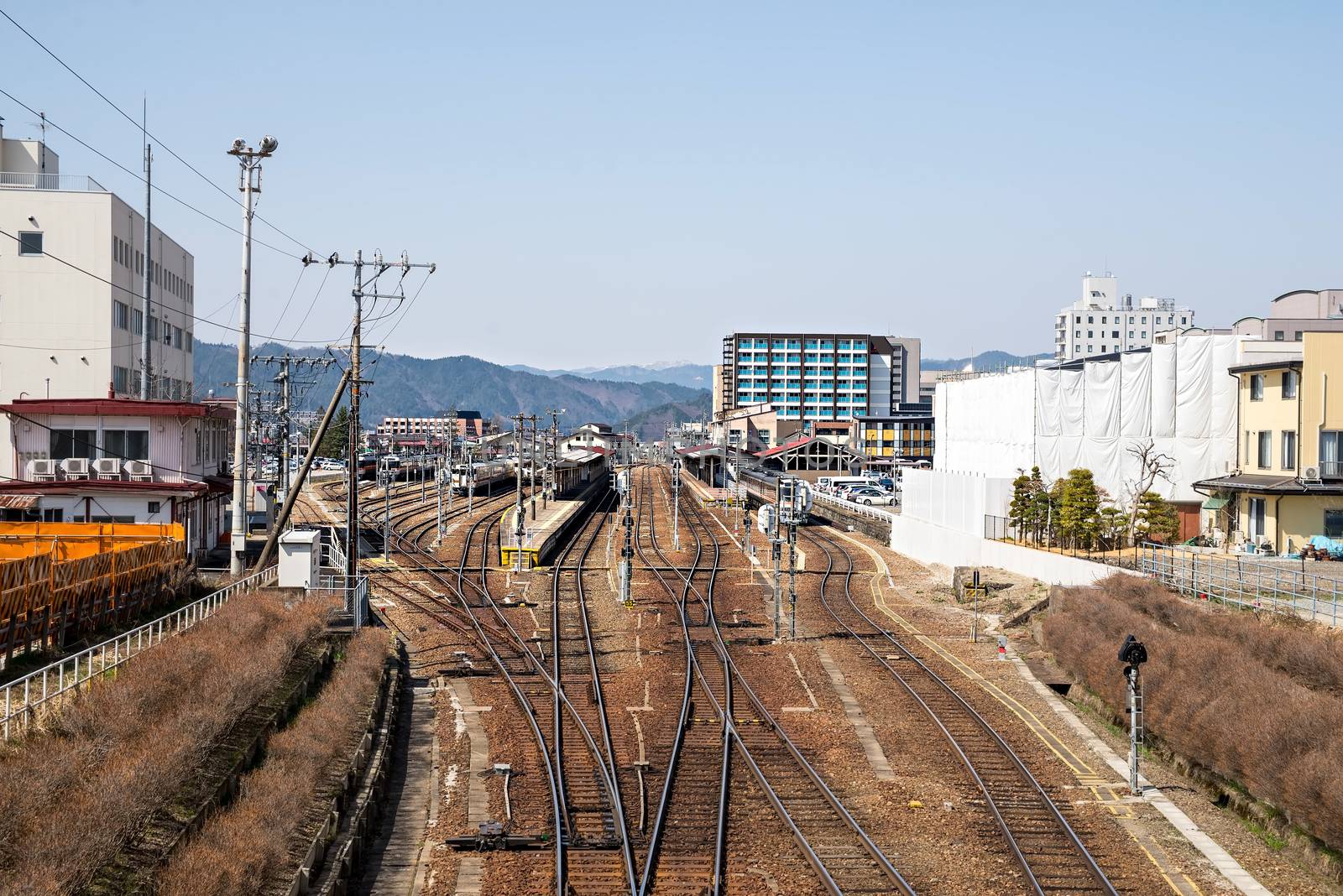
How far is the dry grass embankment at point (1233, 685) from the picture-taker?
12.8m

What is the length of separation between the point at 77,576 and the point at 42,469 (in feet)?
40.7

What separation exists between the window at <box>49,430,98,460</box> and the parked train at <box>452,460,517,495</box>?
31341mm

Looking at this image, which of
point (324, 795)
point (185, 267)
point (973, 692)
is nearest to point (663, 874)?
point (324, 795)

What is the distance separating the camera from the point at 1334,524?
2819 centimetres

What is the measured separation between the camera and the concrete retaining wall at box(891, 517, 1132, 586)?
92.2 feet

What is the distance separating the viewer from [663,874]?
11633mm

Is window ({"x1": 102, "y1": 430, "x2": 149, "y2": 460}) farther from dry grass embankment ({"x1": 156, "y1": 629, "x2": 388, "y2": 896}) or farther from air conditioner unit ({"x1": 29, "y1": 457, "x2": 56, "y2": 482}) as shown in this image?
dry grass embankment ({"x1": 156, "y1": 629, "x2": 388, "y2": 896})

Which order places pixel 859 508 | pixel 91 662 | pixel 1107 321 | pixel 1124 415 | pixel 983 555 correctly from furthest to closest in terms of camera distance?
1. pixel 1107 321
2. pixel 859 508
3. pixel 1124 415
4. pixel 983 555
5. pixel 91 662

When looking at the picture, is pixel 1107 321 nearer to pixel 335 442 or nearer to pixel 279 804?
pixel 335 442

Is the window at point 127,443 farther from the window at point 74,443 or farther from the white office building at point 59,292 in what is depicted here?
the white office building at point 59,292

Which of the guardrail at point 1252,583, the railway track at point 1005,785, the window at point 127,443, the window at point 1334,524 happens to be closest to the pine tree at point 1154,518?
the guardrail at point 1252,583

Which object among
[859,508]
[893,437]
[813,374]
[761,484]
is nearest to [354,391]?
[859,508]

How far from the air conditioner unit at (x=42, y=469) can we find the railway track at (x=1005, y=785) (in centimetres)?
1884

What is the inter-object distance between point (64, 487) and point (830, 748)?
20.6 metres
